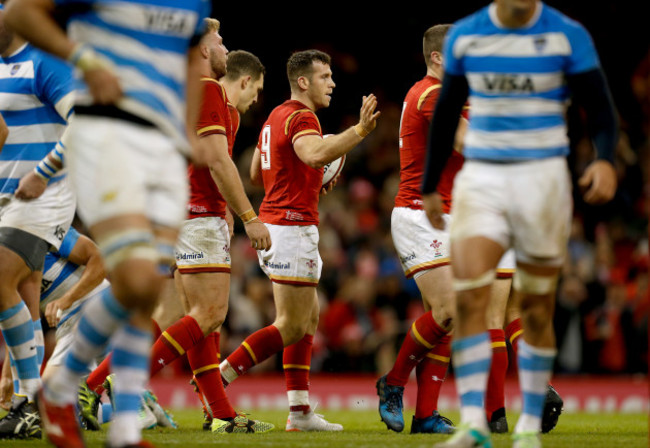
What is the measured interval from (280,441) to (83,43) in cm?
264

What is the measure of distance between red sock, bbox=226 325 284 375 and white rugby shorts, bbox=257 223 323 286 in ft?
1.29

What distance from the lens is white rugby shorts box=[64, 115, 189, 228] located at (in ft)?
13.4

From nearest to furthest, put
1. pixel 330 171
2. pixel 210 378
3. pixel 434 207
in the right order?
pixel 434 207 < pixel 210 378 < pixel 330 171

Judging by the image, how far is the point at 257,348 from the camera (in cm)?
726

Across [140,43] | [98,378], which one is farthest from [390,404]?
[140,43]

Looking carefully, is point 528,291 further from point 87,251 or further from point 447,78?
point 87,251

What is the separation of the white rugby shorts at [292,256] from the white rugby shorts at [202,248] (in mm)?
316

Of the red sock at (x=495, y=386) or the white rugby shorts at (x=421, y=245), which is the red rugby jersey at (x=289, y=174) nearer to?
the white rugby shorts at (x=421, y=245)

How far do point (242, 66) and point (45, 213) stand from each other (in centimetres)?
248

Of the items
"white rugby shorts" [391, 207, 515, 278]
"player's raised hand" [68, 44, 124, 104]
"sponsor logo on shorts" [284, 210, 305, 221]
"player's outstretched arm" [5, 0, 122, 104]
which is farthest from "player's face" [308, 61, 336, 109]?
"player's raised hand" [68, 44, 124, 104]

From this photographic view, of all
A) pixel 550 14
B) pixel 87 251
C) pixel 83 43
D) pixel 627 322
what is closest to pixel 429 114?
pixel 550 14

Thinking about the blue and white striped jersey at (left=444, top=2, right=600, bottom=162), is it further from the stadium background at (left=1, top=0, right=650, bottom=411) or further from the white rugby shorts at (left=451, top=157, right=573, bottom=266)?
the stadium background at (left=1, top=0, right=650, bottom=411)

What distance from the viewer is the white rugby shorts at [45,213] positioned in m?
5.88

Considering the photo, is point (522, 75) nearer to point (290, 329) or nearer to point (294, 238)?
point (294, 238)
